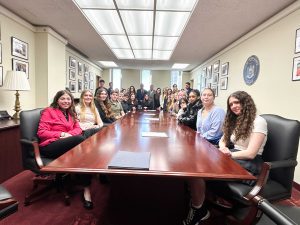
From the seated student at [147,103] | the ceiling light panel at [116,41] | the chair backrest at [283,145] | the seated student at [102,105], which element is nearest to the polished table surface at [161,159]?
the chair backrest at [283,145]

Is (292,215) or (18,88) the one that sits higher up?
(18,88)

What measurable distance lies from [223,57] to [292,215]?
5295 millimetres

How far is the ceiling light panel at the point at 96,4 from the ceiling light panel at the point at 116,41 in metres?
1.64

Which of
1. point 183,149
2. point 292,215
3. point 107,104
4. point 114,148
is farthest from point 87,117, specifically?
point 292,215

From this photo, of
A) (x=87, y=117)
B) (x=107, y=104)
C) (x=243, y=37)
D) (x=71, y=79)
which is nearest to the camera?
(x=87, y=117)

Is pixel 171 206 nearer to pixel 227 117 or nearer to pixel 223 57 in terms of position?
pixel 227 117

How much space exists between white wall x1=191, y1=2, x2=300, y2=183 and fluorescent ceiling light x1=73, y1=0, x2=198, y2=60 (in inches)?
54.0

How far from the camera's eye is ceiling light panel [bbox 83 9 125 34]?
341 cm

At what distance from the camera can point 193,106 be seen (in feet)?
10.5

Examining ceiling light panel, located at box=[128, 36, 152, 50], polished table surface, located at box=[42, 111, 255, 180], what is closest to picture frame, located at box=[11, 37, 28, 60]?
ceiling light panel, located at box=[128, 36, 152, 50]

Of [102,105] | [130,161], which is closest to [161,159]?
[130,161]

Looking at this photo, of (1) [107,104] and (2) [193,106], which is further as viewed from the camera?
(1) [107,104]

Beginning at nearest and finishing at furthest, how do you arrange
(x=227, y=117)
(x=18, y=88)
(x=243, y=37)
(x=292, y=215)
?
(x=292, y=215) < (x=227, y=117) < (x=18, y=88) < (x=243, y=37)

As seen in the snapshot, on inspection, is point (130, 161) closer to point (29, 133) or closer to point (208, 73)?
point (29, 133)
